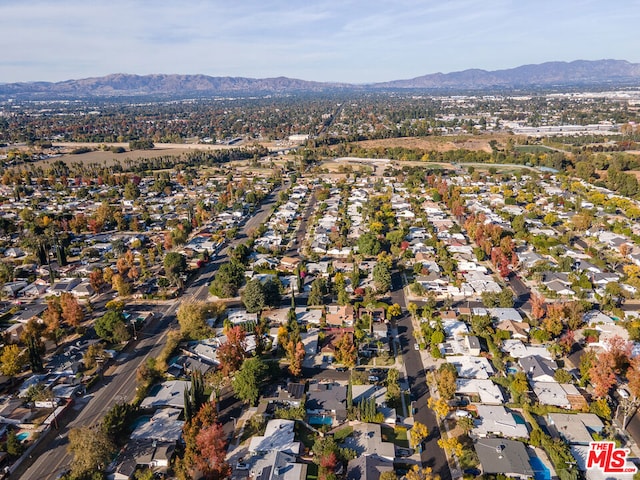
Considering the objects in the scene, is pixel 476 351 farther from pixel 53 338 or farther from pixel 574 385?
pixel 53 338

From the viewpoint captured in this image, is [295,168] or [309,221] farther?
[295,168]

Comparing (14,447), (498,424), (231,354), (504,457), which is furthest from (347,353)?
(14,447)

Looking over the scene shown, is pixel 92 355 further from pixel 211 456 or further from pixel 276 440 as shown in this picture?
pixel 276 440

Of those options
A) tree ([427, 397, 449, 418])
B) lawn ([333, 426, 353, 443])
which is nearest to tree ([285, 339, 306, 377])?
lawn ([333, 426, 353, 443])

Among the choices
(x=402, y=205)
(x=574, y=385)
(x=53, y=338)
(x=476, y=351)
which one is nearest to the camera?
(x=574, y=385)

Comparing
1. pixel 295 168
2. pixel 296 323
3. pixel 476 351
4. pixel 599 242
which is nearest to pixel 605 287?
pixel 599 242

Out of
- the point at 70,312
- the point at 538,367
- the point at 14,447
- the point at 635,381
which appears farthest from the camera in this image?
the point at 70,312
